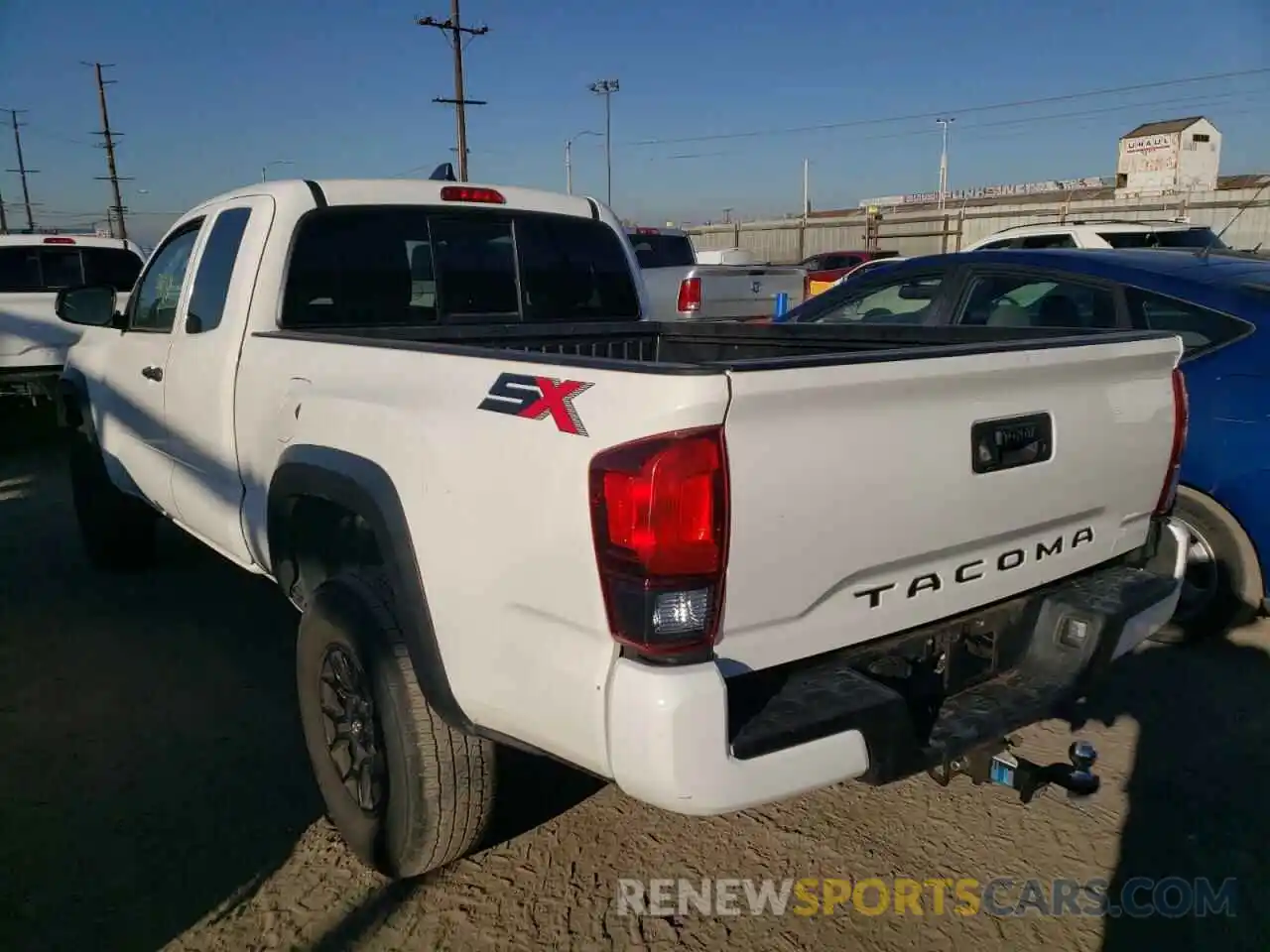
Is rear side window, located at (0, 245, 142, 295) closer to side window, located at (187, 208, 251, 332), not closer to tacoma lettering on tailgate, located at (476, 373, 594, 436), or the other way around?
side window, located at (187, 208, 251, 332)

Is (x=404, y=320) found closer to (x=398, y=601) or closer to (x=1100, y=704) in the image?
(x=398, y=601)

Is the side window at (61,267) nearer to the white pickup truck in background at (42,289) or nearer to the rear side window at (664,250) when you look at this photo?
the white pickup truck in background at (42,289)

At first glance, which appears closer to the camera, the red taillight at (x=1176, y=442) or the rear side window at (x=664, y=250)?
the red taillight at (x=1176, y=442)

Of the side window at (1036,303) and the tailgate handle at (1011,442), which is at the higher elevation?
the side window at (1036,303)

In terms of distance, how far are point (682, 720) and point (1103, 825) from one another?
1907 millimetres

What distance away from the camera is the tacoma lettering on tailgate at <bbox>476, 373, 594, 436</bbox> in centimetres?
194

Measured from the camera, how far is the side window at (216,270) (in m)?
3.59

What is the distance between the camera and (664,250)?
14883 millimetres

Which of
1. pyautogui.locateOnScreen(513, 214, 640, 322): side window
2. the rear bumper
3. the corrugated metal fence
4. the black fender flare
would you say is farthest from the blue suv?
the corrugated metal fence

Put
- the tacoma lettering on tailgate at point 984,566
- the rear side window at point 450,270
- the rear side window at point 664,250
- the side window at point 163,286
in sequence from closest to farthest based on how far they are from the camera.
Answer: the tacoma lettering on tailgate at point 984,566 < the rear side window at point 450,270 < the side window at point 163,286 < the rear side window at point 664,250

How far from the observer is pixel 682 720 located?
5.99 ft

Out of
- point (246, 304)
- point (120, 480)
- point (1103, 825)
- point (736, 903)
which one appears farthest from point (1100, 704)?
point (120, 480)

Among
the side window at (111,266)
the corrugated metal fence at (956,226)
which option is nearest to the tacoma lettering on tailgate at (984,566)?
the side window at (111,266)

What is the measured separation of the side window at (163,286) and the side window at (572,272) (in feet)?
4.53
